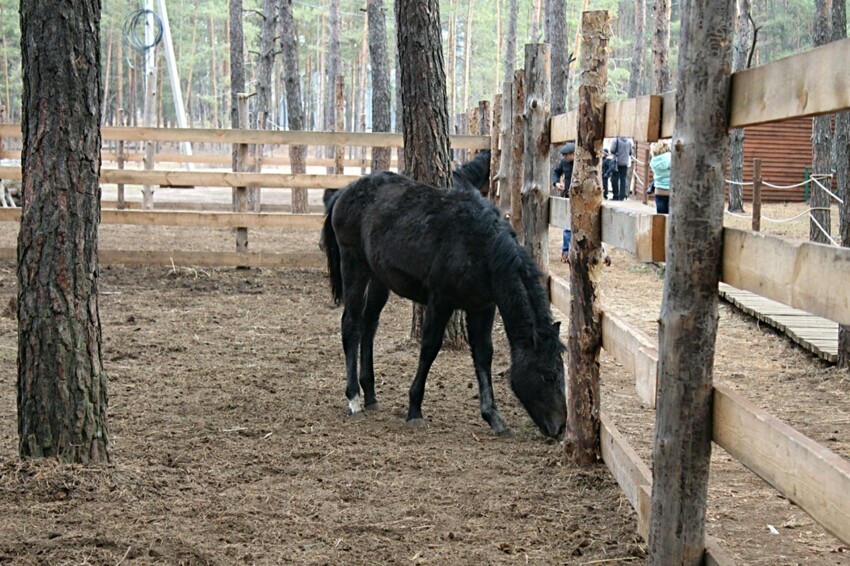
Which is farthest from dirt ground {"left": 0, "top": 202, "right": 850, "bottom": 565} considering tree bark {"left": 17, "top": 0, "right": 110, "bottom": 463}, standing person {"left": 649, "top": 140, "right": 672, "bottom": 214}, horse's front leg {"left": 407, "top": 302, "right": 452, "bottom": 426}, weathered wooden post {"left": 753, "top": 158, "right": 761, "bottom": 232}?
weathered wooden post {"left": 753, "top": 158, "right": 761, "bottom": 232}

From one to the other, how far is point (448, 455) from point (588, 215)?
5.15 ft

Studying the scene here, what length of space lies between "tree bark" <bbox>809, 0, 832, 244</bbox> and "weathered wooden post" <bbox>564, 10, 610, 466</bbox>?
683 cm

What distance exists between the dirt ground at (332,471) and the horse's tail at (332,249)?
70 cm

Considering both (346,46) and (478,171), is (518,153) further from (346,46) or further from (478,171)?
(346,46)

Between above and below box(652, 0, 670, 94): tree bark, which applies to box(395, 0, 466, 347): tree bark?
below

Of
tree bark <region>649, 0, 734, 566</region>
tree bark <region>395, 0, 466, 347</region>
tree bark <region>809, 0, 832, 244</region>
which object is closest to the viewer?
tree bark <region>649, 0, 734, 566</region>

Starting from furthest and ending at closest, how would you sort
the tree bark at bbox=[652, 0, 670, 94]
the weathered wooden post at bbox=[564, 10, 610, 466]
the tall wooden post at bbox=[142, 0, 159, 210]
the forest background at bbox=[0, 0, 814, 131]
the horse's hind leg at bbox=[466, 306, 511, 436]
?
1. the forest background at bbox=[0, 0, 814, 131]
2. the tree bark at bbox=[652, 0, 670, 94]
3. the tall wooden post at bbox=[142, 0, 159, 210]
4. the horse's hind leg at bbox=[466, 306, 511, 436]
5. the weathered wooden post at bbox=[564, 10, 610, 466]

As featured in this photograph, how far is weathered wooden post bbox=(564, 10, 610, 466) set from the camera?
448 cm

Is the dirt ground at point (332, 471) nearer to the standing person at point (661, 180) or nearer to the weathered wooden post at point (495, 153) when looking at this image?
the weathered wooden post at point (495, 153)

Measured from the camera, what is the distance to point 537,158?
5711 mm

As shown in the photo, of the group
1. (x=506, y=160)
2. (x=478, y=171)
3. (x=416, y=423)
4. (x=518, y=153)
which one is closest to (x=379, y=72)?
(x=478, y=171)

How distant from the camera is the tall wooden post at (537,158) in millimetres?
5727

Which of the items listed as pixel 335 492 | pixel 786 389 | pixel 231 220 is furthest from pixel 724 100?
pixel 231 220

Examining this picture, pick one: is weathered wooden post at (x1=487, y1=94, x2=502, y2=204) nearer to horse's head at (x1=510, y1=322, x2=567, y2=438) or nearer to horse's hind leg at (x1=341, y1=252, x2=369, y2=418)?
horse's hind leg at (x1=341, y1=252, x2=369, y2=418)
